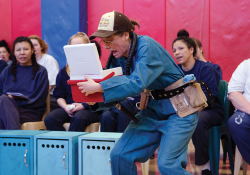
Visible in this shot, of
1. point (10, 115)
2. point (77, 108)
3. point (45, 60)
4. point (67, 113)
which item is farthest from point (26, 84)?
point (45, 60)

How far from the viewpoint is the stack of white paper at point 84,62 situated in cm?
165

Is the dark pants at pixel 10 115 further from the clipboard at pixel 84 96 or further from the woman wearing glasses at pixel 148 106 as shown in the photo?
the clipboard at pixel 84 96

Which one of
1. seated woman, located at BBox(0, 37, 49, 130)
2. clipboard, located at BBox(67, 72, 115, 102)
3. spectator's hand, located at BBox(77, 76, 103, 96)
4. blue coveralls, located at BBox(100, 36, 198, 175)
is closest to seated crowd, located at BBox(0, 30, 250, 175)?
seated woman, located at BBox(0, 37, 49, 130)

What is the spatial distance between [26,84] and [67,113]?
0.67 m

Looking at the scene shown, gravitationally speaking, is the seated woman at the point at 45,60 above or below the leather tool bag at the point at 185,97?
above

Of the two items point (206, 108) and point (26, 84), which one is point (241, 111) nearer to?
point (206, 108)

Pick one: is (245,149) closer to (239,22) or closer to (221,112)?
(221,112)

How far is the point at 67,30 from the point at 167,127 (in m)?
3.78

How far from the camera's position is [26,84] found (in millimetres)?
3551

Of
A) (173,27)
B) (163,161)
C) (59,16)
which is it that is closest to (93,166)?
(163,161)

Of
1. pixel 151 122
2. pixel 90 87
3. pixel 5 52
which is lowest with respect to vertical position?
pixel 151 122

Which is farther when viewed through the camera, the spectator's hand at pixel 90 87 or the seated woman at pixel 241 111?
the seated woman at pixel 241 111

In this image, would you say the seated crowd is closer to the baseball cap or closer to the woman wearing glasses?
the woman wearing glasses

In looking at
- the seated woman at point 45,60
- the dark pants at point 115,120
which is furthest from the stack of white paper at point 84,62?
the seated woman at point 45,60
